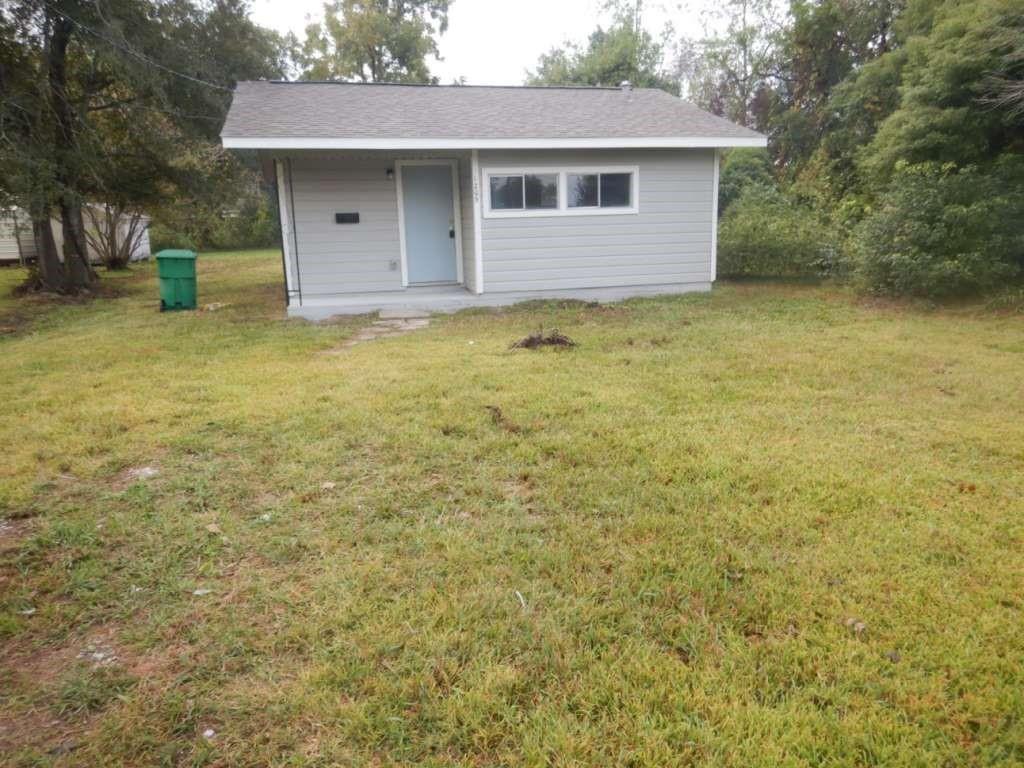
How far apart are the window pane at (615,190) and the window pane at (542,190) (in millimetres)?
814

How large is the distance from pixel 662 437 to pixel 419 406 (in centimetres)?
181

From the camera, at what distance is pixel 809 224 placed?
1248 centimetres

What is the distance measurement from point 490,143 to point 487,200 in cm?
87

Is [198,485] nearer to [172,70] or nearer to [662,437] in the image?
[662,437]

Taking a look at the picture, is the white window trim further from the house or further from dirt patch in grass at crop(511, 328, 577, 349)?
dirt patch in grass at crop(511, 328, 577, 349)

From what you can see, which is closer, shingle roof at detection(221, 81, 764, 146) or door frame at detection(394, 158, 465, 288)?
shingle roof at detection(221, 81, 764, 146)

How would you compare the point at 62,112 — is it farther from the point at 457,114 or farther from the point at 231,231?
the point at 231,231

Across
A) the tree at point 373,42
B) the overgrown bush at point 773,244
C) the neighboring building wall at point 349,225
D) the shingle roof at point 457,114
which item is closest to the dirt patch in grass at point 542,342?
the neighboring building wall at point 349,225

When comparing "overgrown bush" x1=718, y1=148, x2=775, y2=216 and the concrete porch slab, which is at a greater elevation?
"overgrown bush" x1=718, y1=148, x2=775, y2=216

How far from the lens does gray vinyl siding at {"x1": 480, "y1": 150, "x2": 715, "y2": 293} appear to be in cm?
1009

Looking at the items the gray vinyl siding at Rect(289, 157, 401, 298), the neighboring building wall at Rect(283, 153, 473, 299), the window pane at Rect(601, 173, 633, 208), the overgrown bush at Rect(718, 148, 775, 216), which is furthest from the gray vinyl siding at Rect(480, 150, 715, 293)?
the overgrown bush at Rect(718, 148, 775, 216)

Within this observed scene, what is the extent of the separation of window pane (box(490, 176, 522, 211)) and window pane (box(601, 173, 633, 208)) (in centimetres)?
140

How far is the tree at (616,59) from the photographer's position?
28.2m

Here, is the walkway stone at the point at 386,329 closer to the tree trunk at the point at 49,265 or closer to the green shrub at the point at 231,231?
the tree trunk at the point at 49,265
